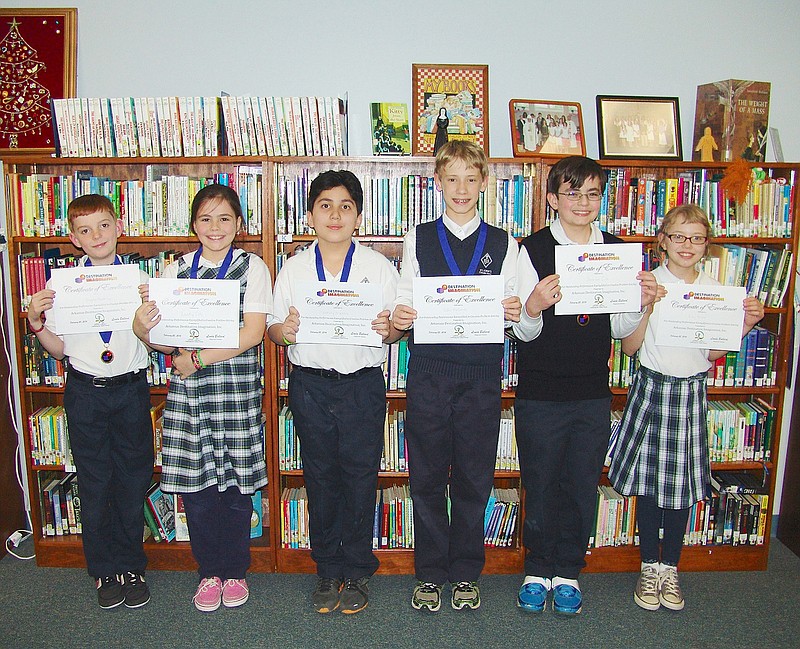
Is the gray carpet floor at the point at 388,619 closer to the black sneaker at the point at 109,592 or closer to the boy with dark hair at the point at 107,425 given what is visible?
the black sneaker at the point at 109,592

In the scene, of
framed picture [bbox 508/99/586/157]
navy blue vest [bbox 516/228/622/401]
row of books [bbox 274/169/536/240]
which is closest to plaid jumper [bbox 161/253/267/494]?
row of books [bbox 274/169/536/240]

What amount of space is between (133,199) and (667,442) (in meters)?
2.63

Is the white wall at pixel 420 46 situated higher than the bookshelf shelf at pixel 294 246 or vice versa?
the white wall at pixel 420 46

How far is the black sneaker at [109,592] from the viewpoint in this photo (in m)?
2.81

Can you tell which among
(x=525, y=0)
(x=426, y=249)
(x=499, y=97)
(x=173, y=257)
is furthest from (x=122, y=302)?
(x=525, y=0)

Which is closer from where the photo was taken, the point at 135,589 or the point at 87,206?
the point at 87,206

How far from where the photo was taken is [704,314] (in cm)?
268

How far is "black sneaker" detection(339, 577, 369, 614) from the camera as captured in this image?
108 inches

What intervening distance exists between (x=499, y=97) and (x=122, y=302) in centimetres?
208

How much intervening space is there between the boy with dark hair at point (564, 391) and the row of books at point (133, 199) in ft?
4.23

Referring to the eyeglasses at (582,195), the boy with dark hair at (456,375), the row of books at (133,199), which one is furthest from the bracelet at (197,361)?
the eyeglasses at (582,195)

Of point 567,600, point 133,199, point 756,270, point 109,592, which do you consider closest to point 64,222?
point 133,199

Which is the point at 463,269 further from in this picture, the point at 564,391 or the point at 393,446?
the point at 393,446

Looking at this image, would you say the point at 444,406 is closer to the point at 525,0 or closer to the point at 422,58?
the point at 422,58
